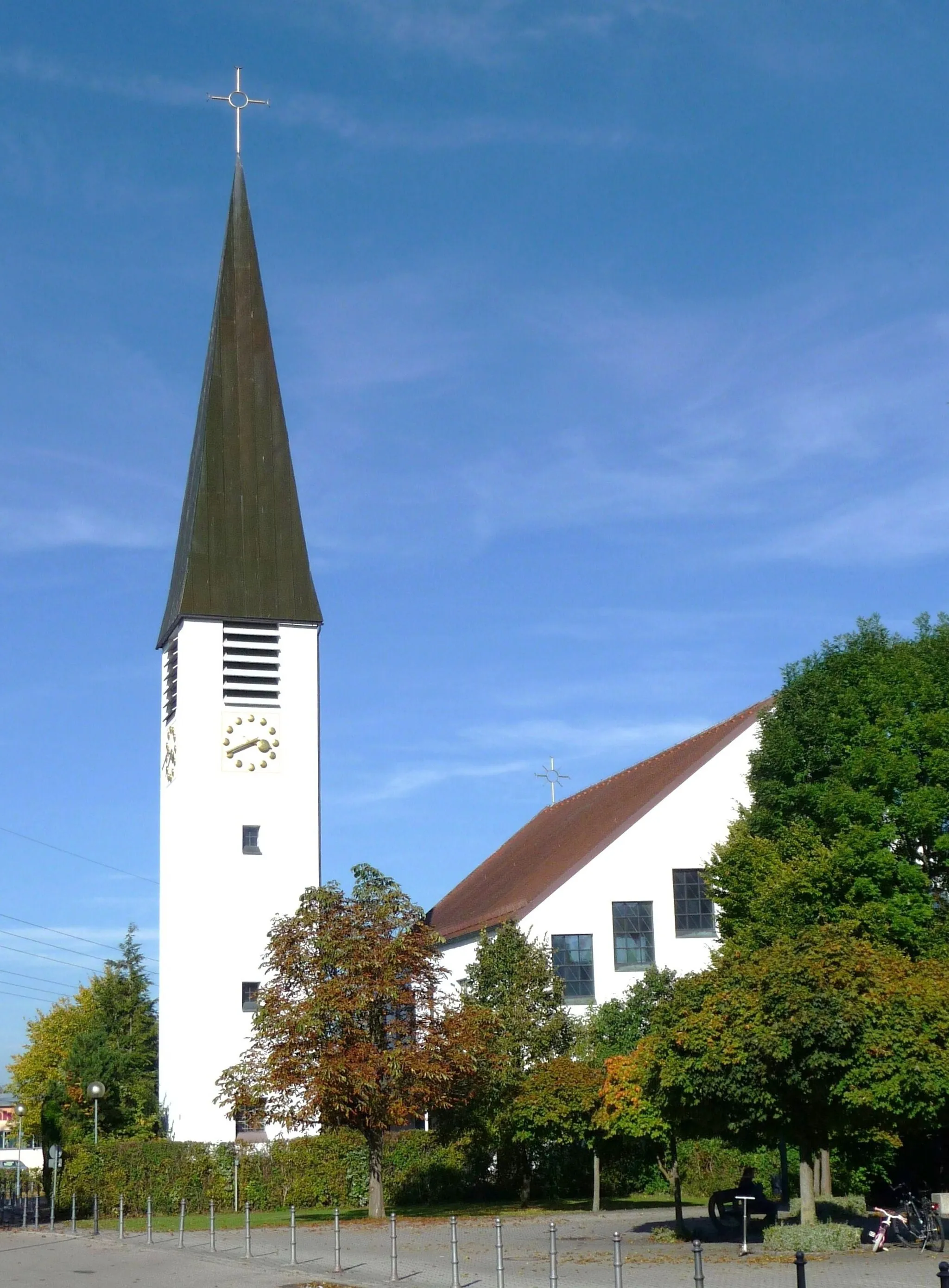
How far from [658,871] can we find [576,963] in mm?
3447

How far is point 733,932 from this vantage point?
113ft

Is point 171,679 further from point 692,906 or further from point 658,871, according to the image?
point 692,906

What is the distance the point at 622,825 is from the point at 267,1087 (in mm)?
14531

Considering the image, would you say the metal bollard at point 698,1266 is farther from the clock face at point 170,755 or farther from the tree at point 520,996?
the clock face at point 170,755

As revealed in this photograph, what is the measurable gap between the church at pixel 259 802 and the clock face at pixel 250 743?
0.16 feet

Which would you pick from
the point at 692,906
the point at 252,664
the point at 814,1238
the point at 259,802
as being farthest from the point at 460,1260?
the point at 252,664

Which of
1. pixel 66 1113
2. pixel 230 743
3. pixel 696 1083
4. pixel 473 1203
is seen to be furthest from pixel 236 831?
pixel 696 1083

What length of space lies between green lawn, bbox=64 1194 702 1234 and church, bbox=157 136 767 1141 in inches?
135

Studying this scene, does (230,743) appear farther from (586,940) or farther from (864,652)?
(864,652)

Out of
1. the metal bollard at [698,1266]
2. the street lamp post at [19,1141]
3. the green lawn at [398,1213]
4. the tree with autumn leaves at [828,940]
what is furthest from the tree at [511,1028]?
the street lamp post at [19,1141]

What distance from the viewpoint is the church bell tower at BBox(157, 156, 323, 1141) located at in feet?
143

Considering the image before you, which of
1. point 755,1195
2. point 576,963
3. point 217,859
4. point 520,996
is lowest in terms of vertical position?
point 755,1195

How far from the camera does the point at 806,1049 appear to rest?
21047 mm

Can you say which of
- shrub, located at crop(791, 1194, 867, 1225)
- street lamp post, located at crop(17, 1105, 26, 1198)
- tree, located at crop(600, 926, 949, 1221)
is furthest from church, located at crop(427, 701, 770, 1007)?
street lamp post, located at crop(17, 1105, 26, 1198)
